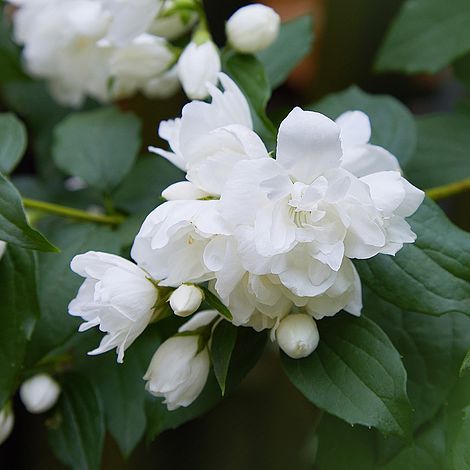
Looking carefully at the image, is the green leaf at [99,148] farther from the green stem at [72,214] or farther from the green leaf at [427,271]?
the green leaf at [427,271]

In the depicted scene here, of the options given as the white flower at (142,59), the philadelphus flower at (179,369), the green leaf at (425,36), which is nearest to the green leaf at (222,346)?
the philadelphus flower at (179,369)

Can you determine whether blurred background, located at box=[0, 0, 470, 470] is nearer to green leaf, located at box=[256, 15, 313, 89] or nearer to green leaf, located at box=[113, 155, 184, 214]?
green leaf, located at box=[256, 15, 313, 89]

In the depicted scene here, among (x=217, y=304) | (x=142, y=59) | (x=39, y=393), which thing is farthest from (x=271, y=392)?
(x=217, y=304)

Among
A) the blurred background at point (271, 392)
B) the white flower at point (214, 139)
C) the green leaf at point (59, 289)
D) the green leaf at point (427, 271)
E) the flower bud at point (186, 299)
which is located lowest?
the blurred background at point (271, 392)

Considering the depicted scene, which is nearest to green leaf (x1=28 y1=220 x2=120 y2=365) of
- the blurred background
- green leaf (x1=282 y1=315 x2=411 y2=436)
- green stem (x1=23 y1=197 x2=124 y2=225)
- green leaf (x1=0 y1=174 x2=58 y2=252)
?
green stem (x1=23 y1=197 x2=124 y2=225)

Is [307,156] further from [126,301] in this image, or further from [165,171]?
[165,171]

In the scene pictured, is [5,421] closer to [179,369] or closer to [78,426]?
[78,426]

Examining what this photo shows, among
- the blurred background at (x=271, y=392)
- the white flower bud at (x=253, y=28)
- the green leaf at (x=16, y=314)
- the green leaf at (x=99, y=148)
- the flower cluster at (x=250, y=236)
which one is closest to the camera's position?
the flower cluster at (x=250, y=236)
